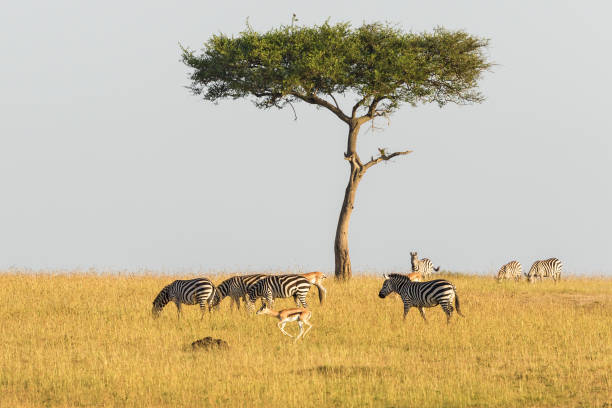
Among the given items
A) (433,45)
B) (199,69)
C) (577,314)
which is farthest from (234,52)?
(577,314)

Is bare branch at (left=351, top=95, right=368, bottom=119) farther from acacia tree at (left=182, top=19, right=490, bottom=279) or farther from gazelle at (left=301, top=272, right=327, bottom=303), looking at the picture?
gazelle at (left=301, top=272, right=327, bottom=303)

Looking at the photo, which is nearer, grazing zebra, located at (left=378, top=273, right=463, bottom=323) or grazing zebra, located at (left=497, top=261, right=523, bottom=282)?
grazing zebra, located at (left=378, top=273, right=463, bottom=323)

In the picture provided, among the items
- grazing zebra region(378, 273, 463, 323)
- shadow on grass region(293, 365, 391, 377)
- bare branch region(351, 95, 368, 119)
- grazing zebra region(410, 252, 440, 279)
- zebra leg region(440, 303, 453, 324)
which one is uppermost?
bare branch region(351, 95, 368, 119)

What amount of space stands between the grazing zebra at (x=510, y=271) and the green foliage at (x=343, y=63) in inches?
327

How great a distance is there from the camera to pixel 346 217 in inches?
1400

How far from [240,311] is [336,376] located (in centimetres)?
870

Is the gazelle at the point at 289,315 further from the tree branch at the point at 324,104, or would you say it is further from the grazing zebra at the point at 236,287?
the tree branch at the point at 324,104

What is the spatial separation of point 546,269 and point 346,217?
960 centimetres

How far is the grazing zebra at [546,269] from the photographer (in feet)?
120

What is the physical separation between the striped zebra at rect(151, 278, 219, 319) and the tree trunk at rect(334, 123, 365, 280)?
11979 mm

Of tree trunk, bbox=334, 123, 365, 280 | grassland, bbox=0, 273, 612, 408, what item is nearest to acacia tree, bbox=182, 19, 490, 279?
tree trunk, bbox=334, 123, 365, 280

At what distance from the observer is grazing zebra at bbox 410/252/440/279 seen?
36875 millimetres

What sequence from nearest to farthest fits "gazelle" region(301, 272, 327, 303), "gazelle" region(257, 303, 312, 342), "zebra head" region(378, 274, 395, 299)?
"gazelle" region(257, 303, 312, 342)
"zebra head" region(378, 274, 395, 299)
"gazelle" region(301, 272, 327, 303)

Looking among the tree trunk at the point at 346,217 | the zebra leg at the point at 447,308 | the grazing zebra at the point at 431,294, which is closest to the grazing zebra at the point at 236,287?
the grazing zebra at the point at 431,294
